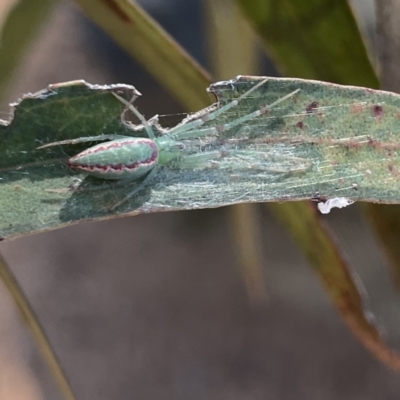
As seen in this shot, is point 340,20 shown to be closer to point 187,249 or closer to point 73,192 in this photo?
point 73,192

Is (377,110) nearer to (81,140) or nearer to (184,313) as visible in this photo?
(81,140)

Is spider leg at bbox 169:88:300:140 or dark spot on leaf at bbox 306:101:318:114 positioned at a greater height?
spider leg at bbox 169:88:300:140

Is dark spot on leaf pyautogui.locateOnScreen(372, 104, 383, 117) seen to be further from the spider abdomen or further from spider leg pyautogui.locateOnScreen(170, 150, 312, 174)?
the spider abdomen

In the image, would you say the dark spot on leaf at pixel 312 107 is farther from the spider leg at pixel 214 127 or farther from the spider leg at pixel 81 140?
the spider leg at pixel 81 140

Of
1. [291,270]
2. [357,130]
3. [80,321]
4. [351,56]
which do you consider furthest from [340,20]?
[80,321]

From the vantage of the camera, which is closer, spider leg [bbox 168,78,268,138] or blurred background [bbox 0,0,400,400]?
spider leg [bbox 168,78,268,138]

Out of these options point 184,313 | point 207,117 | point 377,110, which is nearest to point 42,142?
point 207,117

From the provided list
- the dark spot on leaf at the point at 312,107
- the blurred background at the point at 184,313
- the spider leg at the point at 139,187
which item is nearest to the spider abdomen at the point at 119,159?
the spider leg at the point at 139,187

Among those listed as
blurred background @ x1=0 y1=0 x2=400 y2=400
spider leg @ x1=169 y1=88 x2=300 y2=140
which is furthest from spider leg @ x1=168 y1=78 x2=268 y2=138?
blurred background @ x1=0 y1=0 x2=400 y2=400

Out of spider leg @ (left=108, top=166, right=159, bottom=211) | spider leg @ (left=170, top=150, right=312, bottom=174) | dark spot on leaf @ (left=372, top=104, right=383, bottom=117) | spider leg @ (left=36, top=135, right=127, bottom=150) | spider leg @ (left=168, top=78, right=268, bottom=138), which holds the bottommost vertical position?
dark spot on leaf @ (left=372, top=104, right=383, bottom=117)
